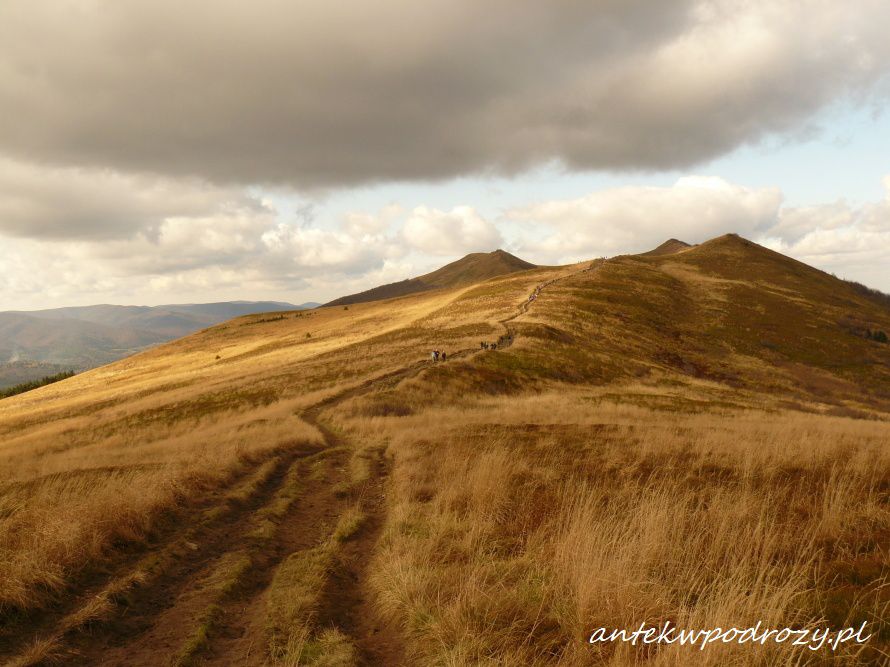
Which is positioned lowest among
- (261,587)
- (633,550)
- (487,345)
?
(261,587)

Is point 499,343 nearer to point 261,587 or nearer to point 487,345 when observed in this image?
point 487,345

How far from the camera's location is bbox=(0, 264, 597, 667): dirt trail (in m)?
6.35

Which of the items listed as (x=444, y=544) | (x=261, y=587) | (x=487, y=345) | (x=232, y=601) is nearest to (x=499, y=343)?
(x=487, y=345)

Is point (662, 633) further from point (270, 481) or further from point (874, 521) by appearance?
point (270, 481)

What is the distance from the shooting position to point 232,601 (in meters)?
7.70

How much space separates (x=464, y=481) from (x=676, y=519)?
505cm

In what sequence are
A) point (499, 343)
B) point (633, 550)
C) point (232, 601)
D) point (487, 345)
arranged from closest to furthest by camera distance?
1. point (633, 550)
2. point (232, 601)
3. point (487, 345)
4. point (499, 343)

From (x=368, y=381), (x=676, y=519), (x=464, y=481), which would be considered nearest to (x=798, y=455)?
(x=676, y=519)

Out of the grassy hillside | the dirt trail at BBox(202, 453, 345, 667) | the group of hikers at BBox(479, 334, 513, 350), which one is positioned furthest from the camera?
the group of hikers at BBox(479, 334, 513, 350)

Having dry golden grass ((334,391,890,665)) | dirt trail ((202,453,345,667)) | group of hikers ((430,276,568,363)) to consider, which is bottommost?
dirt trail ((202,453,345,667))

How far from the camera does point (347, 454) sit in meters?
18.6

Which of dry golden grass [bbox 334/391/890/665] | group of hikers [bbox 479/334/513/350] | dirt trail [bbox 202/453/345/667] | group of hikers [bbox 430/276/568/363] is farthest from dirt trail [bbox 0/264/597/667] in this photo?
group of hikers [bbox 479/334/513/350]

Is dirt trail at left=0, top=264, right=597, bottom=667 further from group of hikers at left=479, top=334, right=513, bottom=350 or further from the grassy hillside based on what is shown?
group of hikers at left=479, top=334, right=513, bottom=350

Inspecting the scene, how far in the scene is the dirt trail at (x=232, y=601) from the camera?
6.35m
